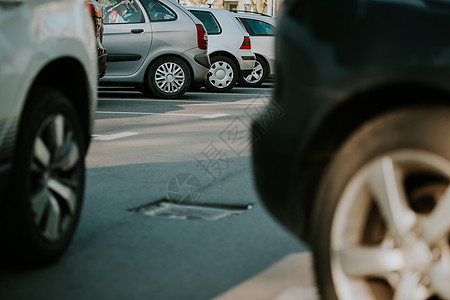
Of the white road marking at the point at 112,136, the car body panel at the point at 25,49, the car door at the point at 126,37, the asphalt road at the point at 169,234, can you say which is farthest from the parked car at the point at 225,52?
the car body panel at the point at 25,49

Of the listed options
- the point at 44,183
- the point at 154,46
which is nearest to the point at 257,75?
the point at 154,46

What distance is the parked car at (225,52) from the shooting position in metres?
15.9

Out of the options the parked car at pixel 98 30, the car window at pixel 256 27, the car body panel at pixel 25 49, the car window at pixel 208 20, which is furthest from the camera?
the car window at pixel 256 27

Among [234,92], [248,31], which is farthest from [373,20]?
[248,31]

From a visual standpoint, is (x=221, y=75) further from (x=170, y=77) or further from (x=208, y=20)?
(x=170, y=77)

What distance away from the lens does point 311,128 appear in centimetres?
282

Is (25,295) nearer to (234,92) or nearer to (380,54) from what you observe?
(380,54)

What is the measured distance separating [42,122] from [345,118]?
1.50 m

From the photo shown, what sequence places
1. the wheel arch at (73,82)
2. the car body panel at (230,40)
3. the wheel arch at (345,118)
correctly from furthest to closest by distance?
1. the car body panel at (230,40)
2. the wheel arch at (73,82)
3. the wheel arch at (345,118)

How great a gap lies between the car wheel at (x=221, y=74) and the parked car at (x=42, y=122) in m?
11.7

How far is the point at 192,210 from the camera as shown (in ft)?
17.0

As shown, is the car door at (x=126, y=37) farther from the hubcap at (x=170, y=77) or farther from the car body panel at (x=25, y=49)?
the car body panel at (x=25, y=49)

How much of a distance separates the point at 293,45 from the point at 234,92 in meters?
13.0

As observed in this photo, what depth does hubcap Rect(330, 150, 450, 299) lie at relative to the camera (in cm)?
261
